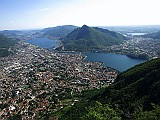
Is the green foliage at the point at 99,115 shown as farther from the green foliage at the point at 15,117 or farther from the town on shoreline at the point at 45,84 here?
the green foliage at the point at 15,117

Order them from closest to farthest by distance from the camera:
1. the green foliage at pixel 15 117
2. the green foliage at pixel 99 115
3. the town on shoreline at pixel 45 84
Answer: the green foliage at pixel 99 115 → the green foliage at pixel 15 117 → the town on shoreline at pixel 45 84

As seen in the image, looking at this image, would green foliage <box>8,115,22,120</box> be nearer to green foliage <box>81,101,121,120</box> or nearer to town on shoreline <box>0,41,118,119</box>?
town on shoreline <box>0,41,118,119</box>

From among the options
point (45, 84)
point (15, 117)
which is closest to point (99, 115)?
point (15, 117)

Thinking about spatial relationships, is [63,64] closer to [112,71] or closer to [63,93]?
[112,71]

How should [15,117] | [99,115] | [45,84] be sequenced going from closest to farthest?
[99,115]
[15,117]
[45,84]

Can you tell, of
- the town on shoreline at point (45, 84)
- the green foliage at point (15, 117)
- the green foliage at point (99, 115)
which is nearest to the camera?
the green foliage at point (99, 115)

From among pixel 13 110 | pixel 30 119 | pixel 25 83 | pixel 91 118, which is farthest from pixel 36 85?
pixel 91 118

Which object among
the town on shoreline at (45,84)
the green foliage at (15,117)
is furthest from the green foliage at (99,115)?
the green foliage at (15,117)

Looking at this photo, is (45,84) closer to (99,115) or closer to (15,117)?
(15,117)

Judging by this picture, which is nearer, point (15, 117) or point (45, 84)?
point (15, 117)

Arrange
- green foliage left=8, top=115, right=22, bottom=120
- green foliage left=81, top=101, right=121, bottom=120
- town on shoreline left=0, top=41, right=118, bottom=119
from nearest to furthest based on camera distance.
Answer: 1. green foliage left=81, top=101, right=121, bottom=120
2. green foliage left=8, top=115, right=22, bottom=120
3. town on shoreline left=0, top=41, right=118, bottom=119

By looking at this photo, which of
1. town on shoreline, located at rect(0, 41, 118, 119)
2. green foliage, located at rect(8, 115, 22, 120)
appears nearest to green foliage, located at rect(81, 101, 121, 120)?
town on shoreline, located at rect(0, 41, 118, 119)

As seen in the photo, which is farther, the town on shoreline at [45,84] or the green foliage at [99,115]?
the town on shoreline at [45,84]
